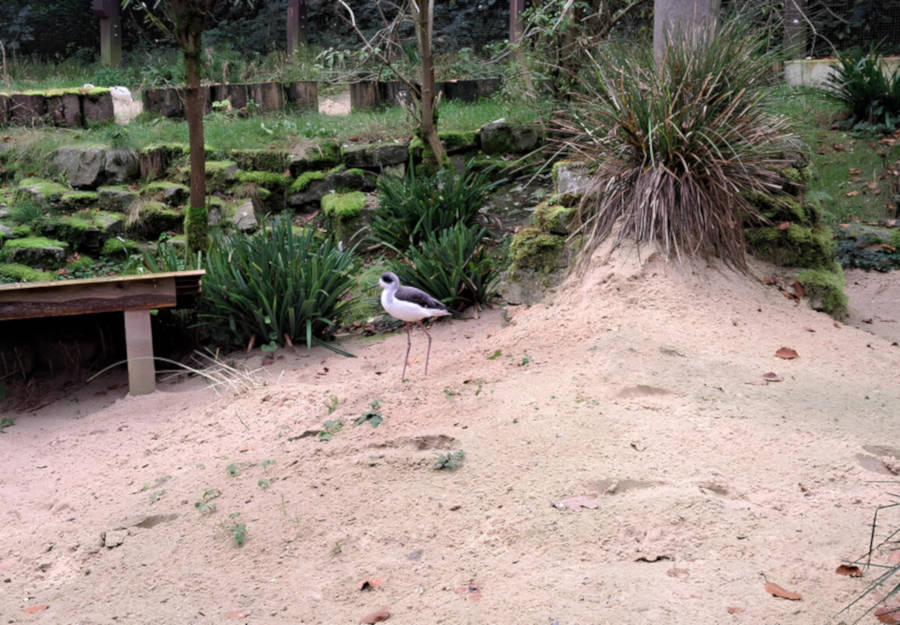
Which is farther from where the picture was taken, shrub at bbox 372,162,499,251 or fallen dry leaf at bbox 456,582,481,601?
shrub at bbox 372,162,499,251

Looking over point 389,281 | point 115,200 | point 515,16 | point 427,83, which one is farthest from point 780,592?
point 515,16

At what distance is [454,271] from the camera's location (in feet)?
18.5

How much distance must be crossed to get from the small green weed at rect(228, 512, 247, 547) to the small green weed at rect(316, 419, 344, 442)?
612mm

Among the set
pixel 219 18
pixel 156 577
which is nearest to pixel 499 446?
pixel 156 577

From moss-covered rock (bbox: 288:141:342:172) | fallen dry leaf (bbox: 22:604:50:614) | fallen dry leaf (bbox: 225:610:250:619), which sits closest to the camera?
fallen dry leaf (bbox: 225:610:250:619)

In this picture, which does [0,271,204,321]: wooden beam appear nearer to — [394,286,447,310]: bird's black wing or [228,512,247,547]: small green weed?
[394,286,447,310]: bird's black wing

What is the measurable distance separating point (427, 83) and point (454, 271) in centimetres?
260

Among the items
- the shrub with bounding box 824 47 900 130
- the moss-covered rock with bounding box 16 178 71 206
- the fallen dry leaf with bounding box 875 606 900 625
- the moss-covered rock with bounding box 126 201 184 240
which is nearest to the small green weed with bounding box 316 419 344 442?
the fallen dry leaf with bounding box 875 606 900 625

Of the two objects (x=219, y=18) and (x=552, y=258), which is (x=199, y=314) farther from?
(x=219, y=18)

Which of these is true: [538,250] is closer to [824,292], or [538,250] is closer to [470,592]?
[824,292]

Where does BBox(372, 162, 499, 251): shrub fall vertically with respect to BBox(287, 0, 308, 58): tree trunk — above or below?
below

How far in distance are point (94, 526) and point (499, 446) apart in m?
1.66

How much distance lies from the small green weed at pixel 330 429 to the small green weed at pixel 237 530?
0.61 m

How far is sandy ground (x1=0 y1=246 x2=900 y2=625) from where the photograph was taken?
2389mm
